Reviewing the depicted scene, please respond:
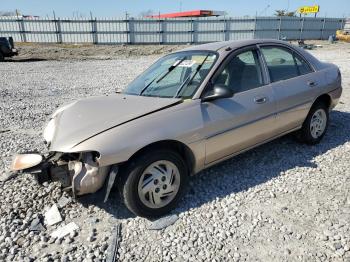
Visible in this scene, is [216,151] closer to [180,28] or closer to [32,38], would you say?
[180,28]

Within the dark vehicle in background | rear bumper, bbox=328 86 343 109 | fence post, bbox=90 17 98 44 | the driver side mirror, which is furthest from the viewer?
fence post, bbox=90 17 98 44

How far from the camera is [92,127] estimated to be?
3145mm

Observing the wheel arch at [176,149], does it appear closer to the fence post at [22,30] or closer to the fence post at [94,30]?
the fence post at [94,30]

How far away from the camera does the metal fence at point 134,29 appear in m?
26.3

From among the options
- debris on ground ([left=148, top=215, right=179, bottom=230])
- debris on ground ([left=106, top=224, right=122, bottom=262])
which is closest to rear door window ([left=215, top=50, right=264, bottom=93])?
debris on ground ([left=148, top=215, right=179, bottom=230])

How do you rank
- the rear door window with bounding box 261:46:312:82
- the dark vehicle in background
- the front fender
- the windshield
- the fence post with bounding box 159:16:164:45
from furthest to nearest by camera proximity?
the fence post with bounding box 159:16:164:45 < the dark vehicle in background < the rear door window with bounding box 261:46:312:82 < the windshield < the front fender

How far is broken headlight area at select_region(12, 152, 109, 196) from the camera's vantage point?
298 centimetres

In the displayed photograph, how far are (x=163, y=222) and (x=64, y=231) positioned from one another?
958 mm

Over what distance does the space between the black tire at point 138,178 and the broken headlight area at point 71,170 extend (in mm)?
200

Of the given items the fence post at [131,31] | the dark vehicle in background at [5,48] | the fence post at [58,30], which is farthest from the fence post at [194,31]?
the dark vehicle in background at [5,48]

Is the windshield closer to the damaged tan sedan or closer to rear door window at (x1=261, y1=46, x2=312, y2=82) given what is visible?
the damaged tan sedan

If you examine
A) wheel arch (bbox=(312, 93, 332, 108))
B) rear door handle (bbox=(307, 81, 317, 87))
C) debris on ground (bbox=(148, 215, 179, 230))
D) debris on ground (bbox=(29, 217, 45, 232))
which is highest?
rear door handle (bbox=(307, 81, 317, 87))

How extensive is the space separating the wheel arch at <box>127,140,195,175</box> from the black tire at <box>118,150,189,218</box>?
5cm

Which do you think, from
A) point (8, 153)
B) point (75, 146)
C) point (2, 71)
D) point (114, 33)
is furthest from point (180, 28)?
point (75, 146)
